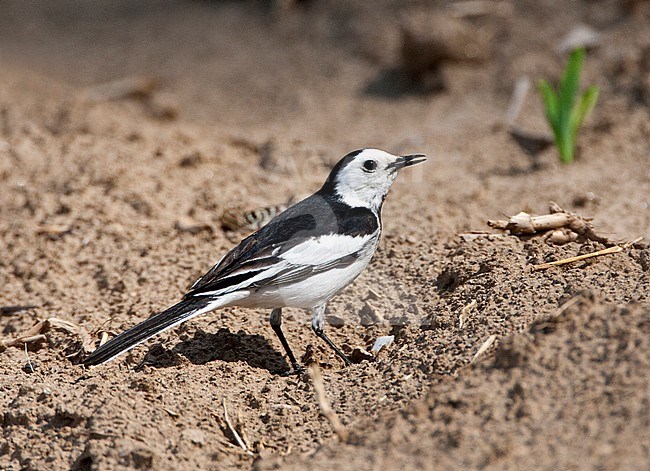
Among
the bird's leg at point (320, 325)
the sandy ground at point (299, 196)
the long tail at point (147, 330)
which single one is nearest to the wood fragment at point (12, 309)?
the sandy ground at point (299, 196)

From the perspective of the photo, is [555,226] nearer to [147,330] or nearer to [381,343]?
[381,343]

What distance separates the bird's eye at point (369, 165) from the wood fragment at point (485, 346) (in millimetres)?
1563

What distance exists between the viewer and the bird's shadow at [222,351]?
15.0ft

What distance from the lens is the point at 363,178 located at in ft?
16.9

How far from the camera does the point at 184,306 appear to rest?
14.1ft

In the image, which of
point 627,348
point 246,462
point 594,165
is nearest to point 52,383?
point 246,462

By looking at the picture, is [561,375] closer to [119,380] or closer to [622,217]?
[119,380]

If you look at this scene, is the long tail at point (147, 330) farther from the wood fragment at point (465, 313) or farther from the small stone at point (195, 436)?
the wood fragment at point (465, 313)

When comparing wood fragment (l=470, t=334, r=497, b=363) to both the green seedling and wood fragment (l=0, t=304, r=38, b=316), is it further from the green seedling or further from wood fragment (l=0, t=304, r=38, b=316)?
the green seedling

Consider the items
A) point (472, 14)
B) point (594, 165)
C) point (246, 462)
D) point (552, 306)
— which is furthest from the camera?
point (472, 14)

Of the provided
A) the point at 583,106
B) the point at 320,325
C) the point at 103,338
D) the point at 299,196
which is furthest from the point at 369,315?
the point at 583,106

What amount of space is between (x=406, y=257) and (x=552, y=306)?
5.03ft

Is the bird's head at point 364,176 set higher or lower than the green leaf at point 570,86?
higher

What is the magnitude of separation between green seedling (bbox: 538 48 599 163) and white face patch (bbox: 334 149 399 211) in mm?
2547
